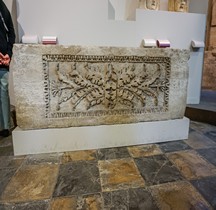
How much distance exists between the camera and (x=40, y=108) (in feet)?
4.36

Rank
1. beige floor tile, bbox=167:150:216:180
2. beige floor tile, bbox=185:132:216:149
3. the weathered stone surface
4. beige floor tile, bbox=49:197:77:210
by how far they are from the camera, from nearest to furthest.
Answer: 1. beige floor tile, bbox=49:197:77:210
2. beige floor tile, bbox=167:150:216:180
3. beige floor tile, bbox=185:132:216:149
4. the weathered stone surface

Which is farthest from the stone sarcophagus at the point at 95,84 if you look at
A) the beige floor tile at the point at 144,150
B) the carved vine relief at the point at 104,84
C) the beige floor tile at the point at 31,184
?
the beige floor tile at the point at 31,184

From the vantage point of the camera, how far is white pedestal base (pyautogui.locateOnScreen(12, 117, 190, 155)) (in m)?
1.35

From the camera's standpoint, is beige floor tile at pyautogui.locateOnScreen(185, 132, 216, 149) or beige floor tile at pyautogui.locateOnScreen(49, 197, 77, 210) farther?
beige floor tile at pyautogui.locateOnScreen(185, 132, 216, 149)

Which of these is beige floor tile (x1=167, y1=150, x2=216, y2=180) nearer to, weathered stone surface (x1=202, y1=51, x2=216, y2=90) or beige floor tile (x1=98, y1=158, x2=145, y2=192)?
beige floor tile (x1=98, y1=158, x2=145, y2=192)

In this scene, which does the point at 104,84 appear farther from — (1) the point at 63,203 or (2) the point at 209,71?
(2) the point at 209,71

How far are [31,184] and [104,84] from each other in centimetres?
81

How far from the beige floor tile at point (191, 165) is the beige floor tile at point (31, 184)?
0.80 metres

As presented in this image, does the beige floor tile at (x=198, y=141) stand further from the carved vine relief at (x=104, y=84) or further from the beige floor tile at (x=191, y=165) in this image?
the carved vine relief at (x=104, y=84)

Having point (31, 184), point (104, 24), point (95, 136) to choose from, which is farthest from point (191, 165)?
point (104, 24)

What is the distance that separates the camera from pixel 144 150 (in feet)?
4.72

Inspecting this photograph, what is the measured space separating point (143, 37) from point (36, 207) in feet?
5.94

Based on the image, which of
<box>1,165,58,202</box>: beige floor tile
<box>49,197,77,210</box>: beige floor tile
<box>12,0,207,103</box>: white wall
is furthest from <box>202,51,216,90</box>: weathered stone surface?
<box>49,197,77,210</box>: beige floor tile

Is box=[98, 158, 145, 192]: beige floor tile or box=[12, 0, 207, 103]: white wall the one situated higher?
box=[12, 0, 207, 103]: white wall
